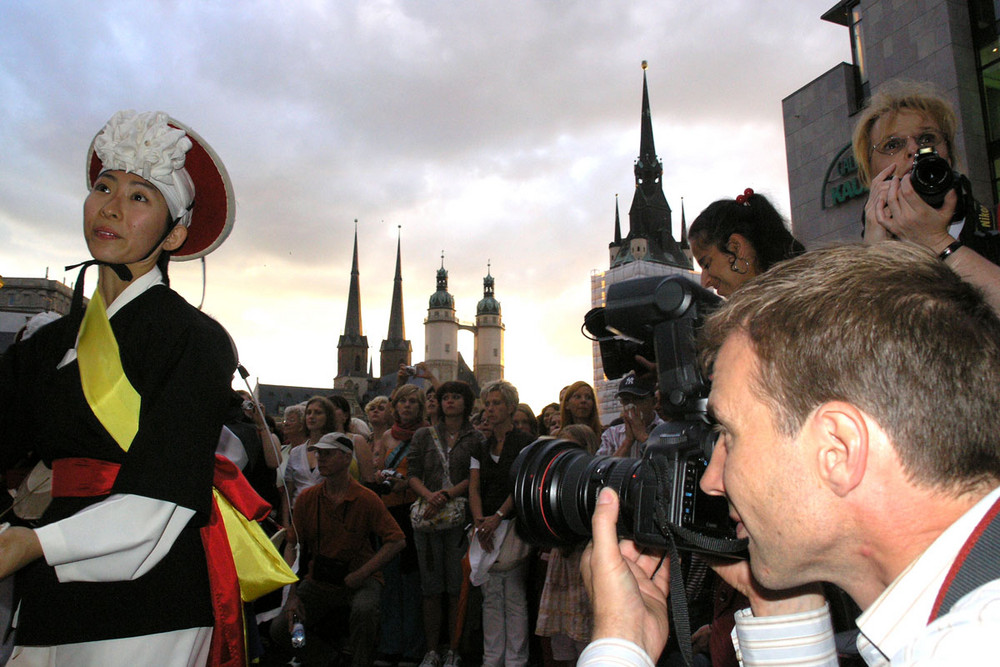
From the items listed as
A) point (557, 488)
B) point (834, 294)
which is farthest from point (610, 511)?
point (834, 294)

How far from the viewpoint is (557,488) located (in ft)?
5.63

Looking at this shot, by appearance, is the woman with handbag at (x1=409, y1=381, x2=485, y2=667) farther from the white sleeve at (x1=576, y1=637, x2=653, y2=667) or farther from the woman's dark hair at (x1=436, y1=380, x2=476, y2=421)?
the white sleeve at (x1=576, y1=637, x2=653, y2=667)

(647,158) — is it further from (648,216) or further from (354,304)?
(354,304)

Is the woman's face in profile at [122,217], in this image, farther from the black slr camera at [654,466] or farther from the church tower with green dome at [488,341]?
the church tower with green dome at [488,341]

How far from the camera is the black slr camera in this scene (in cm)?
143

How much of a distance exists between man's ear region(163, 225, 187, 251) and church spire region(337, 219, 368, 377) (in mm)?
101933

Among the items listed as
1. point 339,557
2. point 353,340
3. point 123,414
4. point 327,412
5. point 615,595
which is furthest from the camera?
point 353,340

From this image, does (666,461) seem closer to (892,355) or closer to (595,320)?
(892,355)

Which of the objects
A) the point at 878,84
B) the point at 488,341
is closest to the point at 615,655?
the point at 878,84

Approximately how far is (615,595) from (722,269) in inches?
62.1

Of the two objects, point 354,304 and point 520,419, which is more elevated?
point 354,304

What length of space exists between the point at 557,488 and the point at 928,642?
3.21ft

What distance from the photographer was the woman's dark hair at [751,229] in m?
2.63

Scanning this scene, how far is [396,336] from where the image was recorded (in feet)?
341
